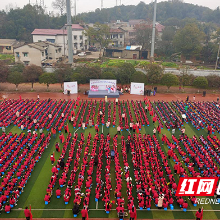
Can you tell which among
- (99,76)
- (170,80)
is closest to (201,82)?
(170,80)

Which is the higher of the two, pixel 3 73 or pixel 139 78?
pixel 3 73

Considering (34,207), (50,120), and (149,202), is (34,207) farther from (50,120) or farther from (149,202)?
(50,120)

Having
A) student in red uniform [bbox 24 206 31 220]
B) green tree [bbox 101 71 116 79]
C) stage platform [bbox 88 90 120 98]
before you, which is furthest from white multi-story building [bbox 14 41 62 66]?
student in red uniform [bbox 24 206 31 220]

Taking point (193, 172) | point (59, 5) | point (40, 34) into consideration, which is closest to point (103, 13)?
point (59, 5)

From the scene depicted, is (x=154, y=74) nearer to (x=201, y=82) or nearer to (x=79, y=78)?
(x=201, y=82)

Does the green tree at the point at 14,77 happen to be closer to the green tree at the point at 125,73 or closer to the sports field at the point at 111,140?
the sports field at the point at 111,140

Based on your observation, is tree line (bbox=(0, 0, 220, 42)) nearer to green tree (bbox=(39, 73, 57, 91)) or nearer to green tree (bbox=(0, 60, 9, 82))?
green tree (bbox=(0, 60, 9, 82))

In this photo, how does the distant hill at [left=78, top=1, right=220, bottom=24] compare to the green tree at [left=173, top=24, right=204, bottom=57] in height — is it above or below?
above
